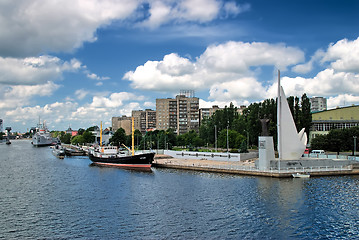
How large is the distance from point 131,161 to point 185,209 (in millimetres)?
35708

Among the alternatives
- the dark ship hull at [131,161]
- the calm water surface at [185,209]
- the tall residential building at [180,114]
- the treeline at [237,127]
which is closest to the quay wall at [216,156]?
the treeline at [237,127]

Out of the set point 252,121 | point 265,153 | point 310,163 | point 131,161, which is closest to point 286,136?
point 265,153

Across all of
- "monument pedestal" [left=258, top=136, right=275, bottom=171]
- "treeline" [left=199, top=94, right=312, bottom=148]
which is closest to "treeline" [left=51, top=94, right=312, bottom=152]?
"treeline" [left=199, top=94, right=312, bottom=148]

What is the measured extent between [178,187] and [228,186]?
640cm

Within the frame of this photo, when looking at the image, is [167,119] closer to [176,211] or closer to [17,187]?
[17,187]

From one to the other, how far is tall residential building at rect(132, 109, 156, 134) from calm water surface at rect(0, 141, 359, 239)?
443ft

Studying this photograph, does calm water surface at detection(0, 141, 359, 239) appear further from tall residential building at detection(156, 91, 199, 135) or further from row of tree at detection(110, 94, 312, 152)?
tall residential building at detection(156, 91, 199, 135)

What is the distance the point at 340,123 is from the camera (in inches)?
3174

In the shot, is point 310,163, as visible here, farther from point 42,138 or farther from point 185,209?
point 42,138

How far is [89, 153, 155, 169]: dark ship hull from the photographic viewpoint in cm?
6134

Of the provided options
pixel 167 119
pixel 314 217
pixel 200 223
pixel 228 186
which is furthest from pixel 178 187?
pixel 167 119

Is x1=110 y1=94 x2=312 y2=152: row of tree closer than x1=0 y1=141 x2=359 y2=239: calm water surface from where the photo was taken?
No

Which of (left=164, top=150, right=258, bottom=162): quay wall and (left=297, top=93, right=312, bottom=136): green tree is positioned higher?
(left=297, top=93, right=312, bottom=136): green tree

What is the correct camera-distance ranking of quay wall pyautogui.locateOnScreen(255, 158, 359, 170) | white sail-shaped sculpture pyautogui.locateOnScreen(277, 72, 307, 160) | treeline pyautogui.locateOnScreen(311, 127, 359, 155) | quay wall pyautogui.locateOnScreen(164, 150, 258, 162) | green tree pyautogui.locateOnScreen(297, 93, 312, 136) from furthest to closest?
green tree pyautogui.locateOnScreen(297, 93, 312, 136)
treeline pyautogui.locateOnScreen(311, 127, 359, 155)
quay wall pyautogui.locateOnScreen(164, 150, 258, 162)
white sail-shaped sculpture pyautogui.locateOnScreen(277, 72, 307, 160)
quay wall pyautogui.locateOnScreen(255, 158, 359, 170)
